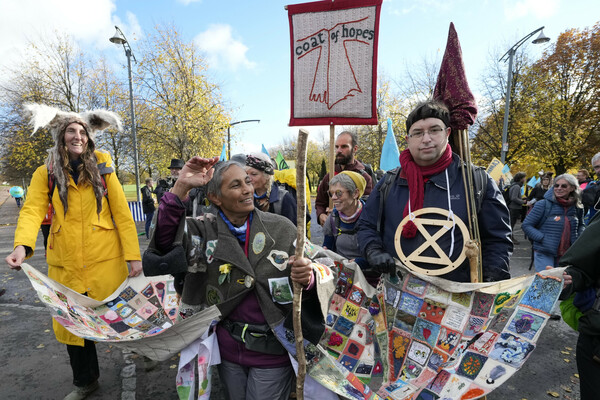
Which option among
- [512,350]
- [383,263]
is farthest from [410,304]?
[512,350]

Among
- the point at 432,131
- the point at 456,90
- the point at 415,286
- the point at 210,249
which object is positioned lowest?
the point at 415,286

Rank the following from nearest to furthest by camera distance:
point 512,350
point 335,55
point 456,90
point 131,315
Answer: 1. point 512,350
2. point 456,90
3. point 131,315
4. point 335,55

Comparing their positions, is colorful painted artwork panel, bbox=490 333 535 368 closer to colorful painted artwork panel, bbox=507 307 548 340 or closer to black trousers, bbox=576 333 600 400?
colorful painted artwork panel, bbox=507 307 548 340

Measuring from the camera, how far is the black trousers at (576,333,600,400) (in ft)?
6.02

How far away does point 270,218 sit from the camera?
1.95 m

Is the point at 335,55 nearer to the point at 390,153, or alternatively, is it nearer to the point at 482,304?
the point at 482,304

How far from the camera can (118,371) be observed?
3.29m

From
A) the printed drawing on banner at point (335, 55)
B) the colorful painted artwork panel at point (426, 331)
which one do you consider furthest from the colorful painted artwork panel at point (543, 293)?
the printed drawing on banner at point (335, 55)

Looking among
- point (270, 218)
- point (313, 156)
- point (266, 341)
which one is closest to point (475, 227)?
point (270, 218)

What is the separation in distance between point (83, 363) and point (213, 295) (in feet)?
5.89

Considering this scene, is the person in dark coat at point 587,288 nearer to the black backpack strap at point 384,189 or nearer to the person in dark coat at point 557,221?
the black backpack strap at point 384,189

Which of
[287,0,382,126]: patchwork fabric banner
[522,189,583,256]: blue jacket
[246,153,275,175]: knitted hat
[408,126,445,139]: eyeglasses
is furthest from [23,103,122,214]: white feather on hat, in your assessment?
[522,189,583,256]: blue jacket

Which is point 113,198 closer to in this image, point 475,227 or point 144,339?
point 144,339

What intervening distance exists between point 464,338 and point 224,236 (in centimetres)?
142
